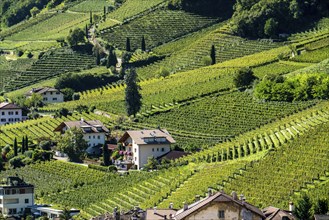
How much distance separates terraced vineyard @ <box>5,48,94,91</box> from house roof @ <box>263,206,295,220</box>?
91956 millimetres

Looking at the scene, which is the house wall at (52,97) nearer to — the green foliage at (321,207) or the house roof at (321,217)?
the green foliage at (321,207)

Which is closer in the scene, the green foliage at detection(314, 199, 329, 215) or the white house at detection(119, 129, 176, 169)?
the green foliage at detection(314, 199, 329, 215)

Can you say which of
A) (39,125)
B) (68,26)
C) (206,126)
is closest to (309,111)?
(206,126)

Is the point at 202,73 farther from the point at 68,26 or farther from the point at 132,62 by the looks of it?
the point at 68,26

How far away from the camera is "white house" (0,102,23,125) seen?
157 meters

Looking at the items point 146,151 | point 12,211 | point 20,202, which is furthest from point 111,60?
point 12,211

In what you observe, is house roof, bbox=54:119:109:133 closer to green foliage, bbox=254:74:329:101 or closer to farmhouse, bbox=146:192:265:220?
green foliage, bbox=254:74:329:101

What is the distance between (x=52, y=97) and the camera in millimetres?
162125

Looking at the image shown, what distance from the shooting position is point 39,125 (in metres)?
147

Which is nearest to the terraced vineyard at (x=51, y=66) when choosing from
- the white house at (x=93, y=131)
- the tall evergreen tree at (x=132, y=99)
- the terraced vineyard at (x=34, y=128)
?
the terraced vineyard at (x=34, y=128)

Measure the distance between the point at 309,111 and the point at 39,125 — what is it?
33665 millimetres

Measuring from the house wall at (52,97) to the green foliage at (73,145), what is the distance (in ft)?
96.2

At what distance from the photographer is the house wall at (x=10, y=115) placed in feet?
515

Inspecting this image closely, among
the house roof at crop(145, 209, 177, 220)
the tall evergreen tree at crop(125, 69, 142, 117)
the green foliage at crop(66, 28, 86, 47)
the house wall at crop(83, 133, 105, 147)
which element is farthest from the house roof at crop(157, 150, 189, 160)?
the green foliage at crop(66, 28, 86, 47)
